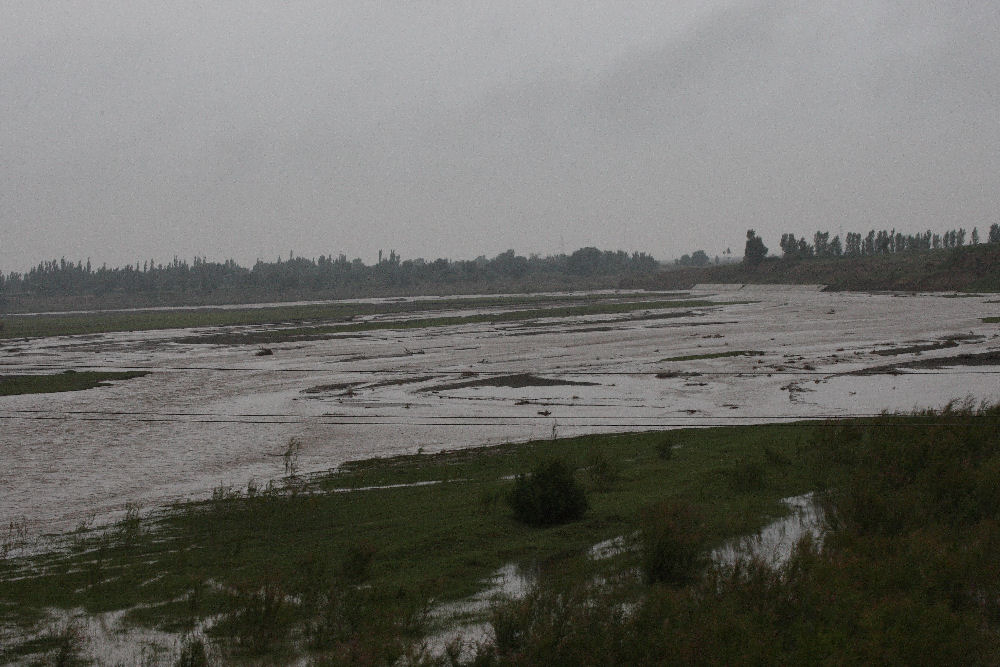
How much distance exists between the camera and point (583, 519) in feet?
43.4

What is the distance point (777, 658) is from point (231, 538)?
9199 millimetres

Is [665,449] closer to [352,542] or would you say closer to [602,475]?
[602,475]

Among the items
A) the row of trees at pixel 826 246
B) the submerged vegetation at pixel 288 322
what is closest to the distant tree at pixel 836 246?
the row of trees at pixel 826 246

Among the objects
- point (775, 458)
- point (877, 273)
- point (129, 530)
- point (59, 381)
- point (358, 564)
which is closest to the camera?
point (358, 564)

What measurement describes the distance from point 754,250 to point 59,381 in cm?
14460

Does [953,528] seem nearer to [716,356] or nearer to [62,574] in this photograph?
[62,574]

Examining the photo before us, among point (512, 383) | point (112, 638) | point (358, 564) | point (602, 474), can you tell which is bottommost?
point (512, 383)

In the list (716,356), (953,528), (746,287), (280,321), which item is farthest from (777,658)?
(746,287)

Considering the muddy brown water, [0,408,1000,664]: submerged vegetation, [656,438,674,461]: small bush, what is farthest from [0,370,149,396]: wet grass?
[656,438,674,461]: small bush

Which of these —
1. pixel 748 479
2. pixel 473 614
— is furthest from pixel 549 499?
pixel 473 614

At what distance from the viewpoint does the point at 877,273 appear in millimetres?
127500

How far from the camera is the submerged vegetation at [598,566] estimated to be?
7.71 meters

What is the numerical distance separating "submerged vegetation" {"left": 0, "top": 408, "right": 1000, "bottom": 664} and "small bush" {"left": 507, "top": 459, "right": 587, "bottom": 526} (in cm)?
10

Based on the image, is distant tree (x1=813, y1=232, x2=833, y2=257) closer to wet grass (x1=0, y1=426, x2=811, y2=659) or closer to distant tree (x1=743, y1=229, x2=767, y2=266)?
distant tree (x1=743, y1=229, x2=767, y2=266)
